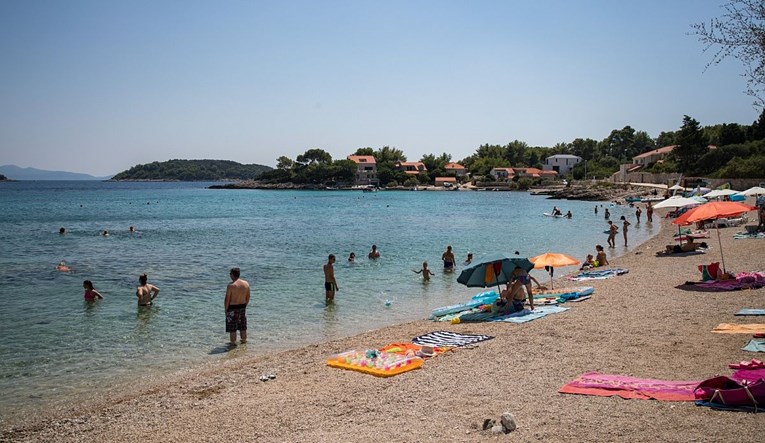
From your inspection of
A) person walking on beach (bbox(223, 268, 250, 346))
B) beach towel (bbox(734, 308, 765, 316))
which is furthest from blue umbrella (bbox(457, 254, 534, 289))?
person walking on beach (bbox(223, 268, 250, 346))

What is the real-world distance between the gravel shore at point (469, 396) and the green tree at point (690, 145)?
77.1 m

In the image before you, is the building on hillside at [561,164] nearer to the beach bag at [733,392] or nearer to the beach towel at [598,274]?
the beach towel at [598,274]

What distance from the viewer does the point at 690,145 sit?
8025 cm

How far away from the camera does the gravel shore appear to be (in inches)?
248

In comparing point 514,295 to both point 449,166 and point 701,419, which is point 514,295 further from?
point 449,166

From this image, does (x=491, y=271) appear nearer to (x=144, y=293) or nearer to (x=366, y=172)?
(x=144, y=293)

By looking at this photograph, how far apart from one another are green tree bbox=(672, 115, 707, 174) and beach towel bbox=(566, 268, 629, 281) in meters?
69.0

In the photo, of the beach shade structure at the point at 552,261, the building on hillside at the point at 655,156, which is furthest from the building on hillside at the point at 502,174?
the beach shade structure at the point at 552,261

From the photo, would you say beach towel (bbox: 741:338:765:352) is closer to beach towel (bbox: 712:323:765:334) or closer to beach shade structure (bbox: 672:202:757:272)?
beach towel (bbox: 712:323:765:334)

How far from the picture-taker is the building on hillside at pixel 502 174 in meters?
144

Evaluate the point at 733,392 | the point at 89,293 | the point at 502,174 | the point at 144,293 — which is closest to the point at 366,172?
the point at 502,174

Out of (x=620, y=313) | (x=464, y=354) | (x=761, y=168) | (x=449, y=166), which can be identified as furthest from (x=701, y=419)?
(x=449, y=166)

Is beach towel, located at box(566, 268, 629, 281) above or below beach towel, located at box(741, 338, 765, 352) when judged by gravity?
below

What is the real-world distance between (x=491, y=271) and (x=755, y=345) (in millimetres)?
5883
